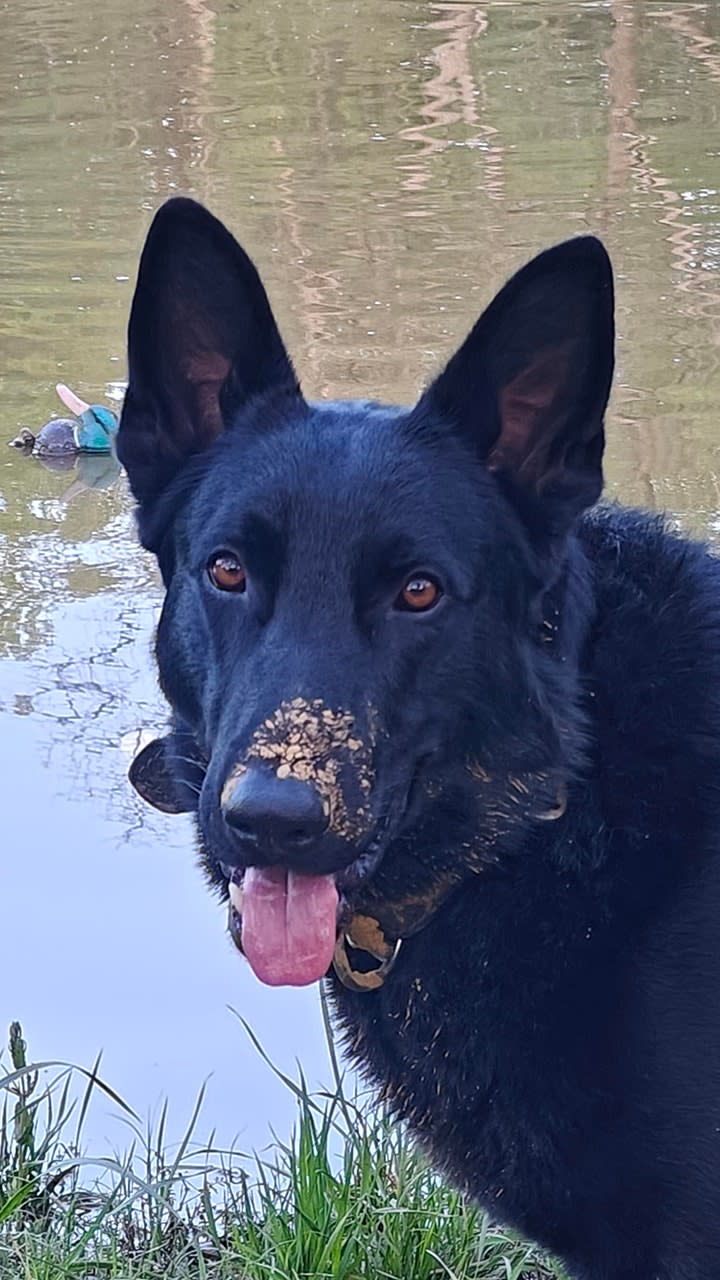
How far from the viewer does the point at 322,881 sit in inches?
91.8

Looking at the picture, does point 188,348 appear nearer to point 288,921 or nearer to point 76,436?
point 288,921

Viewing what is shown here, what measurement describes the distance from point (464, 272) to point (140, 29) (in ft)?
34.7

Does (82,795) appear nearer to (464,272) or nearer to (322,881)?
(322,881)

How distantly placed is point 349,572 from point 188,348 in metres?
0.58

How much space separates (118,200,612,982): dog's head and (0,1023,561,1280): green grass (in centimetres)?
71

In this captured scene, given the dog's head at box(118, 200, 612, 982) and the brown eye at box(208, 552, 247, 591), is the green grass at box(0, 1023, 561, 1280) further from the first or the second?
the brown eye at box(208, 552, 247, 591)

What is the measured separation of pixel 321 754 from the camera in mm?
2232

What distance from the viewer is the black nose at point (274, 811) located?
2.18m

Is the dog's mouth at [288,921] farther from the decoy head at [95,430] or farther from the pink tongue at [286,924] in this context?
the decoy head at [95,430]

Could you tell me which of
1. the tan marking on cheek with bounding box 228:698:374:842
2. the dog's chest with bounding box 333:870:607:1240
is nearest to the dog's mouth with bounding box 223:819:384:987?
the tan marking on cheek with bounding box 228:698:374:842

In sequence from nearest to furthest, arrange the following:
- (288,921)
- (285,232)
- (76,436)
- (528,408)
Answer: (288,921), (528,408), (76,436), (285,232)

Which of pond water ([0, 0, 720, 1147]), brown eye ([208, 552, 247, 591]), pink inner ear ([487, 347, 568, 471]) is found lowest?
pond water ([0, 0, 720, 1147])

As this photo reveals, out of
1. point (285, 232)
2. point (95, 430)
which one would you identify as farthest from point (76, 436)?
point (285, 232)

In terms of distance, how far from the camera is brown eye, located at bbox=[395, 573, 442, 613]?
2414 mm
